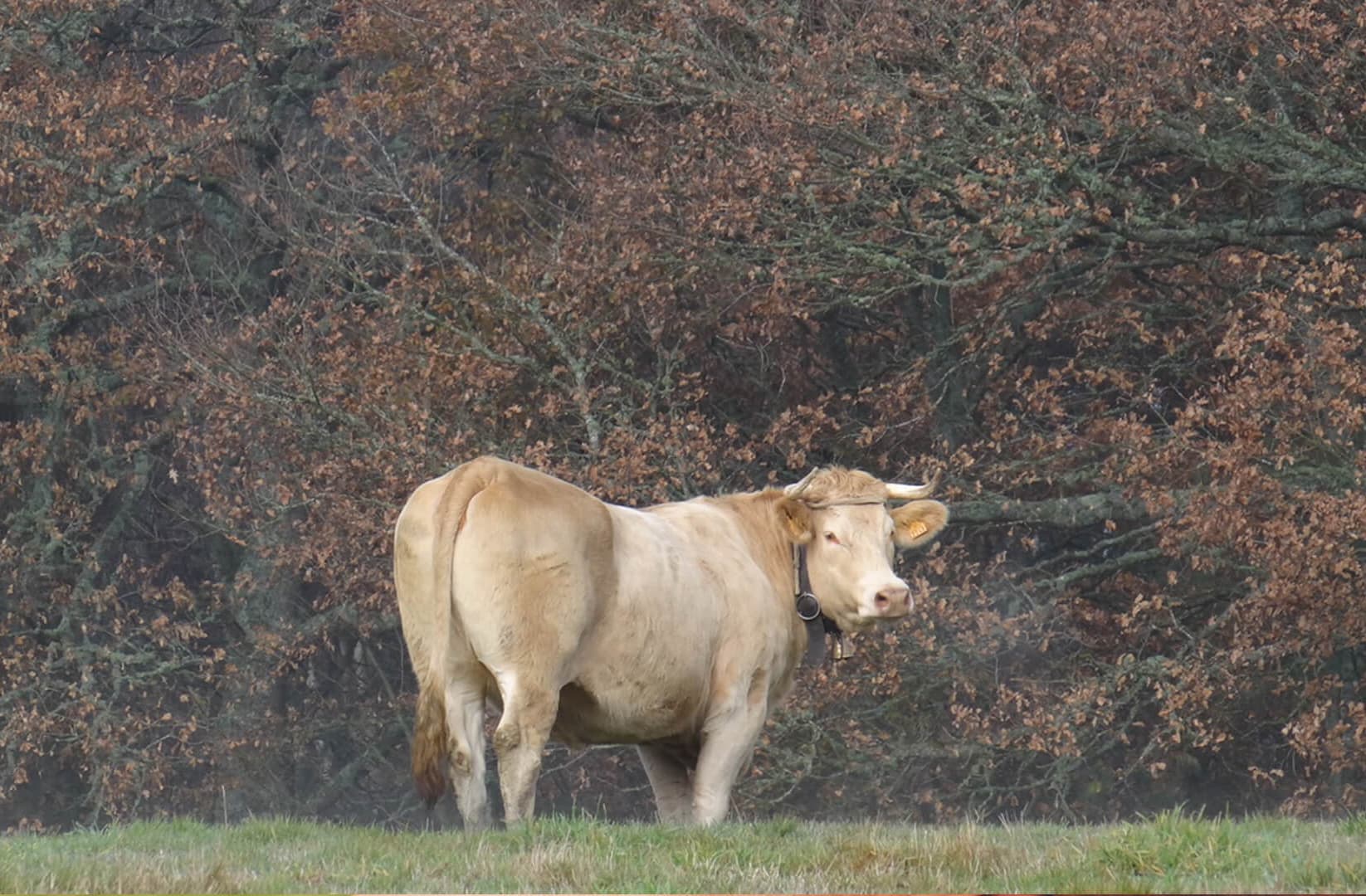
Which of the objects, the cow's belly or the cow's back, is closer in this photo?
the cow's back

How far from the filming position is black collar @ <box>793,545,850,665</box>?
11.0 meters

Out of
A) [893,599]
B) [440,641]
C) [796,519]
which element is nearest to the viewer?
[440,641]

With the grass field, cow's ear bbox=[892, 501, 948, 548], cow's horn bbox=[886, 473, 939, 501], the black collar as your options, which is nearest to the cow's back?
the grass field

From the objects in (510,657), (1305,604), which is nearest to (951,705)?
(1305,604)

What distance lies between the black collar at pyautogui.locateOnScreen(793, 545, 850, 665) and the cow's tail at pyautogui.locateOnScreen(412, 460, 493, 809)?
7.01 ft

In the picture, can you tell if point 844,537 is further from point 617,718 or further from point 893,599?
point 617,718

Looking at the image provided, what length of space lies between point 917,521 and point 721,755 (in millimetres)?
2195

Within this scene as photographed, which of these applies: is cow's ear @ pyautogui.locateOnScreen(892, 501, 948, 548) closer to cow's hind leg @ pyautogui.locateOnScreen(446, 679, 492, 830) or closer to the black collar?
the black collar

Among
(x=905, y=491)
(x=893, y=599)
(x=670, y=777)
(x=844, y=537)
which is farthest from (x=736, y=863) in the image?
(x=905, y=491)

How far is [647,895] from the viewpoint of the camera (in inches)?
263

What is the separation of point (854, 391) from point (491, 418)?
3.37 metres

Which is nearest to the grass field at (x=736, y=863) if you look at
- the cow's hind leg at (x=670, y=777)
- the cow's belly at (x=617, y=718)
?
the cow's belly at (x=617, y=718)

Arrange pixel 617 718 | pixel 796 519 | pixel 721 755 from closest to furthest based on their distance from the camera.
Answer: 1. pixel 617 718
2. pixel 721 755
3. pixel 796 519

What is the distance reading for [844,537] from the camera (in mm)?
11086
